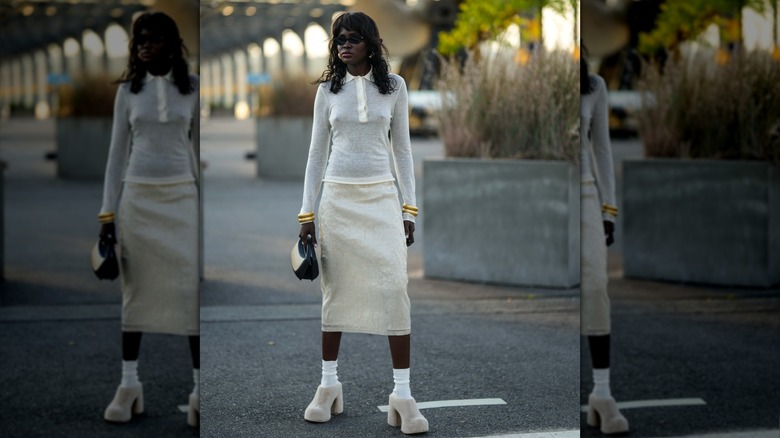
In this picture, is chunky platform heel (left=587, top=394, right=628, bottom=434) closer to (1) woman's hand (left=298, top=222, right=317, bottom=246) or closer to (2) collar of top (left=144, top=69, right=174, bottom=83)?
(1) woman's hand (left=298, top=222, right=317, bottom=246)

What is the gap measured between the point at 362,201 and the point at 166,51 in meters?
0.83

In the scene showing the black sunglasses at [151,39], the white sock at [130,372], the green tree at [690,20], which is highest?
the green tree at [690,20]

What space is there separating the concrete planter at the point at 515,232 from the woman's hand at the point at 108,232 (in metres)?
1.11

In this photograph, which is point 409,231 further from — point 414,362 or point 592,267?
point 592,267

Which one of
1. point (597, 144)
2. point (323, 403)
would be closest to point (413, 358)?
point (323, 403)

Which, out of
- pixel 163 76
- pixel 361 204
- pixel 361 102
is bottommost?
pixel 361 204

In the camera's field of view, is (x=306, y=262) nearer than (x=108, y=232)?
Yes

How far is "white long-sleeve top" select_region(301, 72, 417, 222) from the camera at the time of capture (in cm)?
341

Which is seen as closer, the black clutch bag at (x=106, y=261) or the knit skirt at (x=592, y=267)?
the black clutch bag at (x=106, y=261)

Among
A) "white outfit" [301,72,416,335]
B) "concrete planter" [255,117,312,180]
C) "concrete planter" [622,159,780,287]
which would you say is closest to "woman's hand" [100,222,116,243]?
"white outfit" [301,72,416,335]

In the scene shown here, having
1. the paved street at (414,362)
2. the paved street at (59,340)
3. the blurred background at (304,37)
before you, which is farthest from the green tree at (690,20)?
the paved street at (59,340)

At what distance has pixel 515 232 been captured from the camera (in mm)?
4344

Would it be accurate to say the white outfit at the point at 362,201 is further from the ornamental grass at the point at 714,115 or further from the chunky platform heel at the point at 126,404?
the ornamental grass at the point at 714,115

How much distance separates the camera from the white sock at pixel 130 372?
12.8 ft
